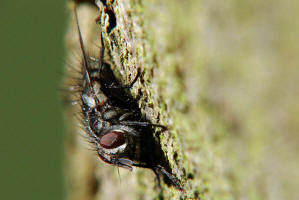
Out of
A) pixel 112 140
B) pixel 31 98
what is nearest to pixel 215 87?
pixel 112 140

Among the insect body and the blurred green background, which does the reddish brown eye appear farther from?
the blurred green background

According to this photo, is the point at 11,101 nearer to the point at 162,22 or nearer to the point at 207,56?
the point at 162,22

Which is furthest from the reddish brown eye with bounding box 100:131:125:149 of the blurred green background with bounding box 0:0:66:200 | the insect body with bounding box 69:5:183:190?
the blurred green background with bounding box 0:0:66:200

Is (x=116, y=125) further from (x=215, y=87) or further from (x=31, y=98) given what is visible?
(x=31, y=98)

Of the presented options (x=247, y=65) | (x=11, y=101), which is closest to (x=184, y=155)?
(x=247, y=65)

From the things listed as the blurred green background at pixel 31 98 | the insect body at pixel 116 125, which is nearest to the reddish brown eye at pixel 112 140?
the insect body at pixel 116 125

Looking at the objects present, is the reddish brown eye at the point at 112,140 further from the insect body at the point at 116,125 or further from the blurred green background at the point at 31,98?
the blurred green background at the point at 31,98
